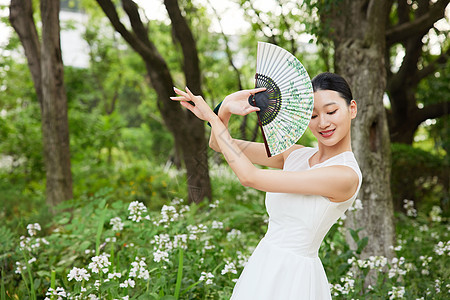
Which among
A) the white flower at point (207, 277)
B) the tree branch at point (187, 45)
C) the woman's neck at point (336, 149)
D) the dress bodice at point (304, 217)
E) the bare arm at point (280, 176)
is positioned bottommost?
the white flower at point (207, 277)

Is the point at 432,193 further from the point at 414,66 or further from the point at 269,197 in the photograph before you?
the point at 269,197

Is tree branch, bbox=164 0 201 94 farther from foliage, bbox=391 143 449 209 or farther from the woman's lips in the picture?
foliage, bbox=391 143 449 209

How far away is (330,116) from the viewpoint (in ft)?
5.60

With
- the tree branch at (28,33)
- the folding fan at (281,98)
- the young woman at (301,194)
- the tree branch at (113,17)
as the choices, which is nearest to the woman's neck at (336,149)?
the young woman at (301,194)

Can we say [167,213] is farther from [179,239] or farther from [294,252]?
[294,252]

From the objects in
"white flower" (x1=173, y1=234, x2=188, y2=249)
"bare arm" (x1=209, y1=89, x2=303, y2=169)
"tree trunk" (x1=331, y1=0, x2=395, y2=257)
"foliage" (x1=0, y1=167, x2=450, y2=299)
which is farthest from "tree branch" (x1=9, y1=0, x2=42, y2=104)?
"bare arm" (x1=209, y1=89, x2=303, y2=169)

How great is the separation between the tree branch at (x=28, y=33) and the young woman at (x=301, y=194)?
4.18 meters

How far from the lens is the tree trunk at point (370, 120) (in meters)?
3.41

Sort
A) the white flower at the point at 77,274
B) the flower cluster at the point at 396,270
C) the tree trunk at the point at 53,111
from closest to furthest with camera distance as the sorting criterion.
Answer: the white flower at the point at 77,274
the flower cluster at the point at 396,270
the tree trunk at the point at 53,111

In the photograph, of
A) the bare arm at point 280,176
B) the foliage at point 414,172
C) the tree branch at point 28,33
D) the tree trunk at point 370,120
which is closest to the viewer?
the bare arm at point 280,176

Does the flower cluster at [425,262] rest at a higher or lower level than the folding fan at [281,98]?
lower

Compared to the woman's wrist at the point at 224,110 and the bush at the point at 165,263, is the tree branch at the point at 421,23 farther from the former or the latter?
the woman's wrist at the point at 224,110

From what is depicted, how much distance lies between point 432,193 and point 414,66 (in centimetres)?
208

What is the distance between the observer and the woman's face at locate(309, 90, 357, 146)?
1709 millimetres
